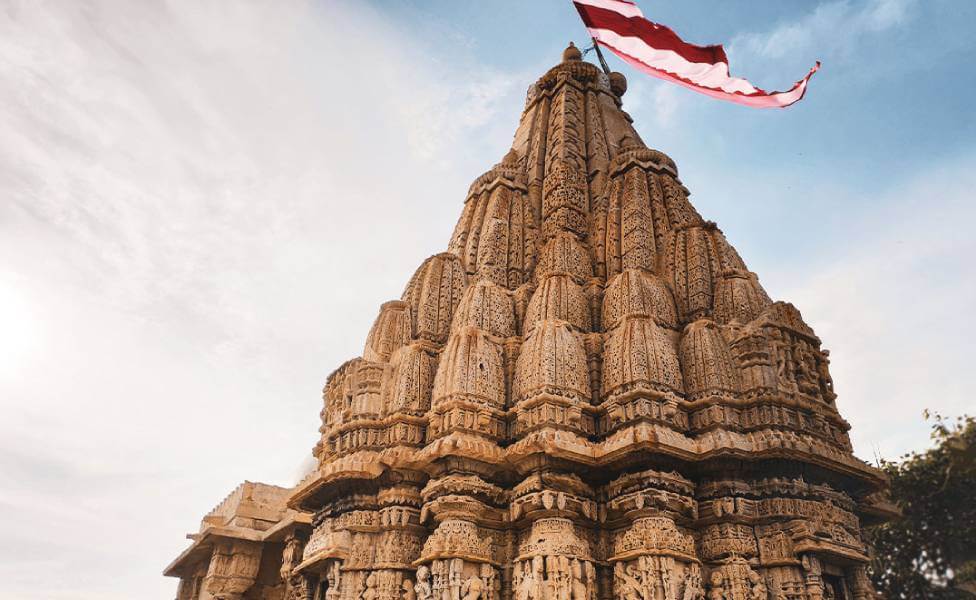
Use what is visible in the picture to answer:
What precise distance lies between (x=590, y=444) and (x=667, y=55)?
8594mm

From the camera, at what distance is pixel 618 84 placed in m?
20.3

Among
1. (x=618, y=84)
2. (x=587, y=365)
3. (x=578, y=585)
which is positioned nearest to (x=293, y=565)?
(x=578, y=585)

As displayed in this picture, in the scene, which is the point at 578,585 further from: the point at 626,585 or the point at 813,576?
the point at 813,576

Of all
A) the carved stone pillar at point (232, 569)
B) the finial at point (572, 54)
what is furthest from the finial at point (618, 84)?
the carved stone pillar at point (232, 569)

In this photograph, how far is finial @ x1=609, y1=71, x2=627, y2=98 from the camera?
20.3m

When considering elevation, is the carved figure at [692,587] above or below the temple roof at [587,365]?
below

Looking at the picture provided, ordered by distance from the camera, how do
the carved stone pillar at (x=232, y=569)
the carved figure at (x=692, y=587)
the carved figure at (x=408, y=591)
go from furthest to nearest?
1. the carved stone pillar at (x=232, y=569)
2. the carved figure at (x=408, y=591)
3. the carved figure at (x=692, y=587)

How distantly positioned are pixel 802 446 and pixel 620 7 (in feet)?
32.5

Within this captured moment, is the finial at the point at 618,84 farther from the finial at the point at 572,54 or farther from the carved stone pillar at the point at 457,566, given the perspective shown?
the carved stone pillar at the point at 457,566

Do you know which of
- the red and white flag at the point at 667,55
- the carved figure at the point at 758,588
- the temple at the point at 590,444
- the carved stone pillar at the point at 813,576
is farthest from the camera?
the red and white flag at the point at 667,55

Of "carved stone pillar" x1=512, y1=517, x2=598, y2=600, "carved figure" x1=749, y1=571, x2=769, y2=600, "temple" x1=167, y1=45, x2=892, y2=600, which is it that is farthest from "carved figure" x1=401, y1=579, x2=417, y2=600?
"carved figure" x1=749, y1=571, x2=769, y2=600

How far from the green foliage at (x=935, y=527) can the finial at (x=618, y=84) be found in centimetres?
1210

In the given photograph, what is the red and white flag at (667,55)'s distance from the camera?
13.4 meters

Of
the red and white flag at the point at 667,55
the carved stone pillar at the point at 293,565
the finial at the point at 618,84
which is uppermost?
the finial at the point at 618,84
